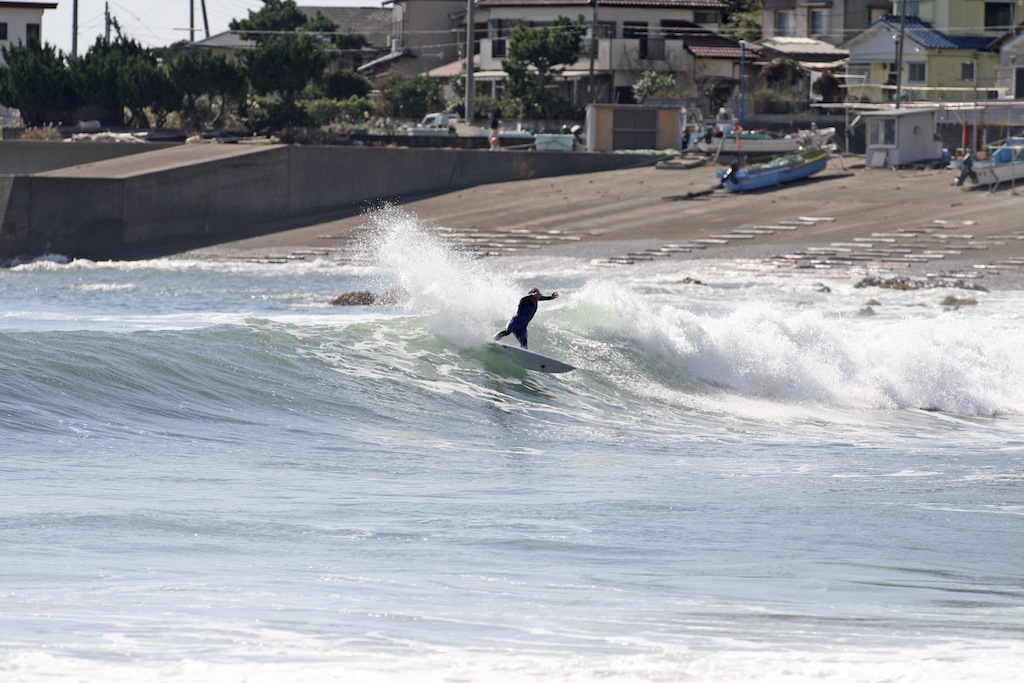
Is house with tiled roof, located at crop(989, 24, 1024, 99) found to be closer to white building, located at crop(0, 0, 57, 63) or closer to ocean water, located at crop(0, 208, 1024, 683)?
ocean water, located at crop(0, 208, 1024, 683)

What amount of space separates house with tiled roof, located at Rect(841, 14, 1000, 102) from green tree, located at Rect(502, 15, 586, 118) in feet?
39.1

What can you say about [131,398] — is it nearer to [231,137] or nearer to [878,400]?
[878,400]

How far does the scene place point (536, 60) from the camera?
195ft

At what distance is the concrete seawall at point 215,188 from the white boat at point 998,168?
1128cm

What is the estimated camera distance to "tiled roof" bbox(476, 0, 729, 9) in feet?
210

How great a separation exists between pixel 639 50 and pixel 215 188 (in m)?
26.2

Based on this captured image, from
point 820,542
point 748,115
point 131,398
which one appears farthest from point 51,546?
point 748,115

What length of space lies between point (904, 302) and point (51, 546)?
21.5 meters

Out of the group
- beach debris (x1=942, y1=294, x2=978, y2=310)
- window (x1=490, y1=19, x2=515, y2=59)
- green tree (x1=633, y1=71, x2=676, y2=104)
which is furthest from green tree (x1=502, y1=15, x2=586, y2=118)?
beach debris (x1=942, y1=294, x2=978, y2=310)

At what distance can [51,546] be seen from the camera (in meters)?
9.52

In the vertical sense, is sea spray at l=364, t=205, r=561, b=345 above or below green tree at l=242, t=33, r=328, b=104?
below

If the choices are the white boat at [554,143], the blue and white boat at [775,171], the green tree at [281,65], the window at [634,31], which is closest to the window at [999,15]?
the window at [634,31]

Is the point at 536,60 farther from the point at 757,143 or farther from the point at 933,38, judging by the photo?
the point at 933,38

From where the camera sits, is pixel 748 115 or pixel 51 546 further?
pixel 748 115
